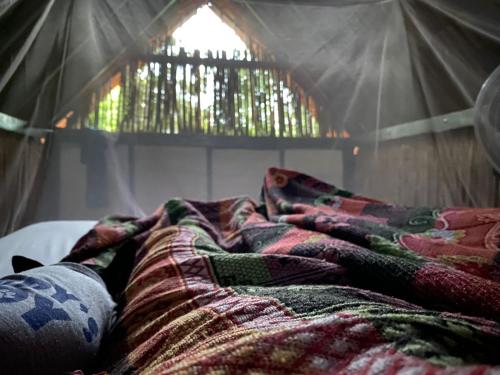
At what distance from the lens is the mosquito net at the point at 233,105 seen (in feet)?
4.63

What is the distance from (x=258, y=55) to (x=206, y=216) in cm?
70

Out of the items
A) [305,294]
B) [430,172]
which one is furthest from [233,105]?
[305,294]

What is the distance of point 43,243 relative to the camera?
97cm

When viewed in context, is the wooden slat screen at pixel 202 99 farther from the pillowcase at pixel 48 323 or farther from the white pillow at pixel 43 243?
the pillowcase at pixel 48 323

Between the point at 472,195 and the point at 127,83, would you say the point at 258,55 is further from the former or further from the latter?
the point at 472,195

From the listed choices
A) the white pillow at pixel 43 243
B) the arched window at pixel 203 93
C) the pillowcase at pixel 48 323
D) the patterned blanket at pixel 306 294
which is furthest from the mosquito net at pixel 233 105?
the pillowcase at pixel 48 323

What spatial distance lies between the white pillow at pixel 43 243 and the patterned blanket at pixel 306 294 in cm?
9

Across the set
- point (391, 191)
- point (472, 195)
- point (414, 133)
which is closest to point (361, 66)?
point (414, 133)

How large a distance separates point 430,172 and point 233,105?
72 centimetres

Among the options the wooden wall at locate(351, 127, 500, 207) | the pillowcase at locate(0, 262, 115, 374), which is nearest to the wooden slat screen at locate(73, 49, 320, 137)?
the wooden wall at locate(351, 127, 500, 207)

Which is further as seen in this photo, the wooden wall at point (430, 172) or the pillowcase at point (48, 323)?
the wooden wall at point (430, 172)

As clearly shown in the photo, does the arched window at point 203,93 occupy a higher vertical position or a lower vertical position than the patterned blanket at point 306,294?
higher

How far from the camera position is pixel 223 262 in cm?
59

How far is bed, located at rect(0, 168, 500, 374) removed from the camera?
27 centimetres
